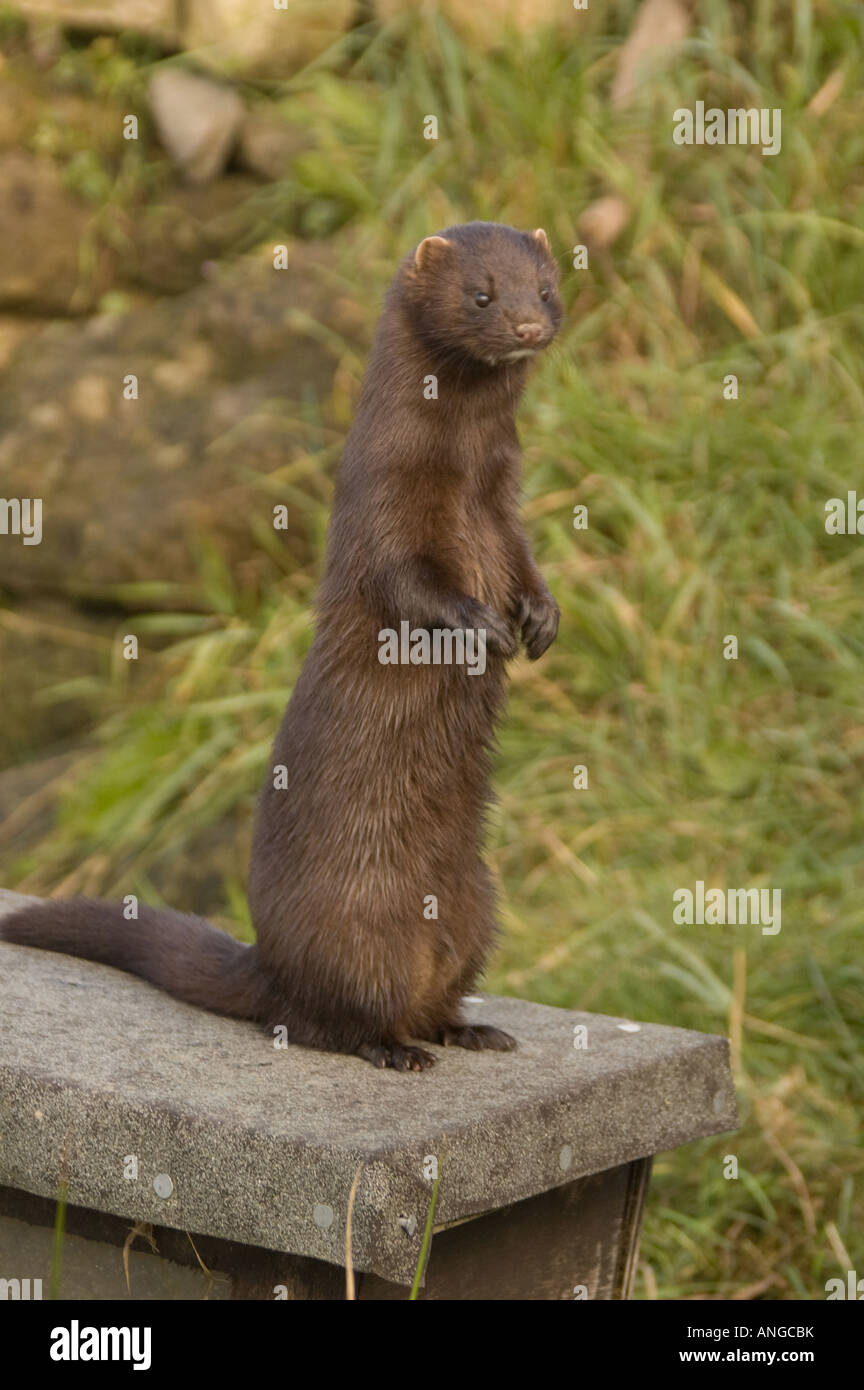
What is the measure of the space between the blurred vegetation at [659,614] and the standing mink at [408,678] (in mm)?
1390

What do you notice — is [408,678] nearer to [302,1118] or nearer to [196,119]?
[302,1118]

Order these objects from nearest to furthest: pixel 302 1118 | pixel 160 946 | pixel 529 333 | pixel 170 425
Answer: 1. pixel 302 1118
2. pixel 529 333
3. pixel 160 946
4. pixel 170 425

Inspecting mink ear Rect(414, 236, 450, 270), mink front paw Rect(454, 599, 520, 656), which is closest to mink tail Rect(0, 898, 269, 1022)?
mink front paw Rect(454, 599, 520, 656)

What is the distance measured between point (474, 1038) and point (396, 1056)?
10.0 inches

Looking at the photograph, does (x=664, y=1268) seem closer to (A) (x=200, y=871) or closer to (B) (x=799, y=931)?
(B) (x=799, y=931)

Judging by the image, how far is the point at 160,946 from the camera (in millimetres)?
3555

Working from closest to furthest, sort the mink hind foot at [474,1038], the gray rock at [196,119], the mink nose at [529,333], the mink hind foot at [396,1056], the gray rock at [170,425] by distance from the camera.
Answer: the mink nose at [529,333]
the mink hind foot at [396,1056]
the mink hind foot at [474,1038]
the gray rock at [170,425]
the gray rock at [196,119]

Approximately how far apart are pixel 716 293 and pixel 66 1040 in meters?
4.53

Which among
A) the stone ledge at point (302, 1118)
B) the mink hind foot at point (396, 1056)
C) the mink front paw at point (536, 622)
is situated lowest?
the stone ledge at point (302, 1118)

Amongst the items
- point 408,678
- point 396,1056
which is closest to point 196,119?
point 408,678

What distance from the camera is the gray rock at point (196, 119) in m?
8.09

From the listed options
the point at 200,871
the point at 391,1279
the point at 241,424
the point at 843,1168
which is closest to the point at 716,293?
the point at 241,424

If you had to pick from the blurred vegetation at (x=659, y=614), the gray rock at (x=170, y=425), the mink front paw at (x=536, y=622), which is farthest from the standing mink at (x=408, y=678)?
the gray rock at (x=170, y=425)

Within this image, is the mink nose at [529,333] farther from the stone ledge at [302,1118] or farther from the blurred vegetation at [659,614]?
the blurred vegetation at [659,614]
